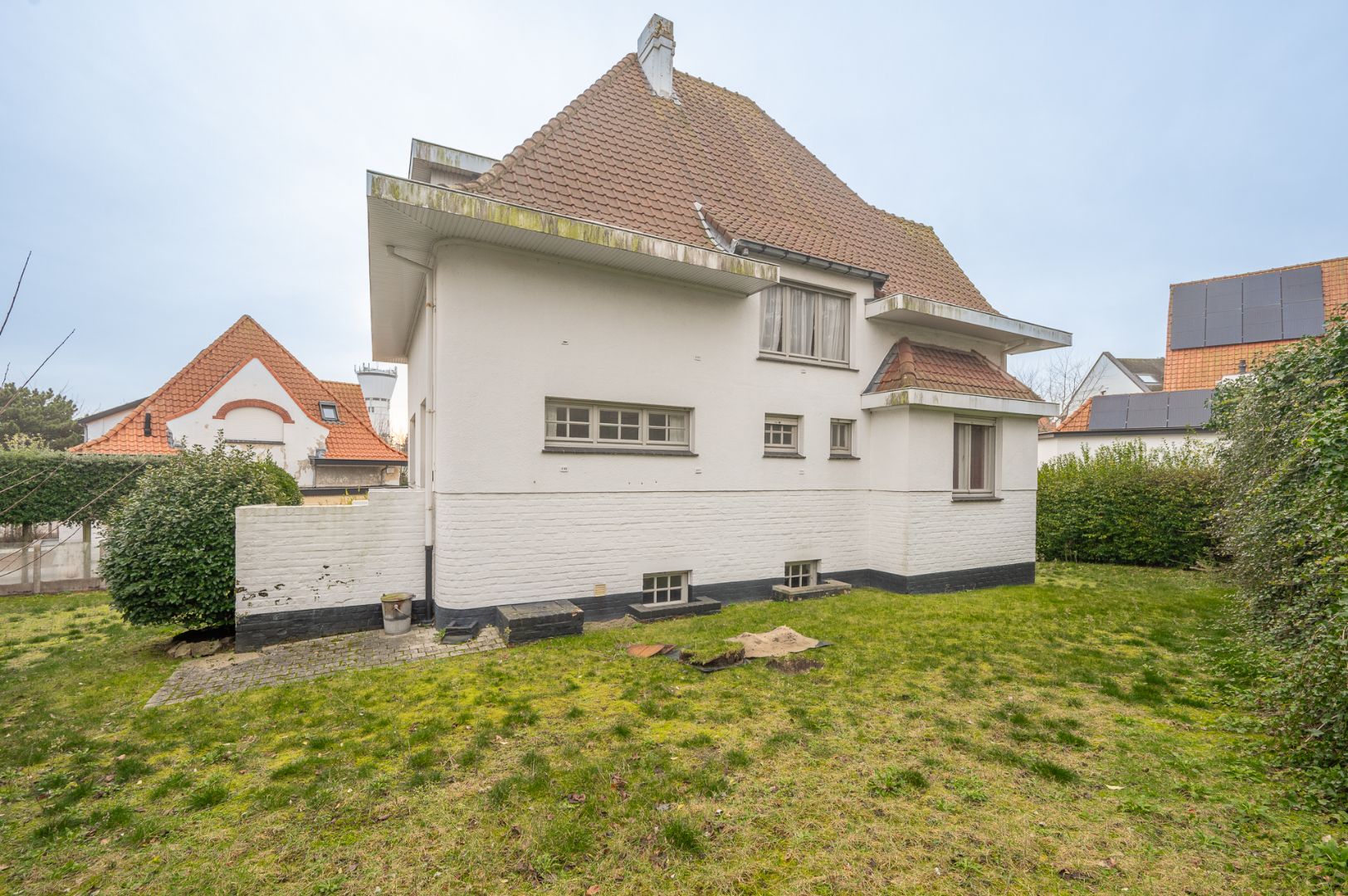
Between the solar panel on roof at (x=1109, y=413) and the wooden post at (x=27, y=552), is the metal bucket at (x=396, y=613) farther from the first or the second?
the solar panel on roof at (x=1109, y=413)

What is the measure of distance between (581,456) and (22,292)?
5.52 meters

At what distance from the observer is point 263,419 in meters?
17.0

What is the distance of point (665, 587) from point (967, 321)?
24.5 feet

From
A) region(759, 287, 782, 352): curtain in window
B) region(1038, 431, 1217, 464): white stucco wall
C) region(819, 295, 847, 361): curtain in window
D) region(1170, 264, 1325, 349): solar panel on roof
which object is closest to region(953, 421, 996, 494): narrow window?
region(819, 295, 847, 361): curtain in window

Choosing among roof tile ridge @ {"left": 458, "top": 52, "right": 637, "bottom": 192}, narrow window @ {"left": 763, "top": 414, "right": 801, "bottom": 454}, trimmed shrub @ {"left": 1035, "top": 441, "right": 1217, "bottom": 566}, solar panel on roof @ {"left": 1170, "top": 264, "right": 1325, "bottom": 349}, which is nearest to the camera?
roof tile ridge @ {"left": 458, "top": 52, "right": 637, "bottom": 192}

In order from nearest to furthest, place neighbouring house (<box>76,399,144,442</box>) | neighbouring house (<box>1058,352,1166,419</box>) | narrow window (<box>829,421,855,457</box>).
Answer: narrow window (<box>829,421,855,457</box>) → neighbouring house (<box>76,399,144,442</box>) → neighbouring house (<box>1058,352,1166,419</box>)

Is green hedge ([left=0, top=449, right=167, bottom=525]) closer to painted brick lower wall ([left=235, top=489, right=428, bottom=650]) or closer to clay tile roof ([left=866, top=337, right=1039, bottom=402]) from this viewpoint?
painted brick lower wall ([left=235, top=489, right=428, bottom=650])

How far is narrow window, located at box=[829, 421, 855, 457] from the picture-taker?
10.5 m

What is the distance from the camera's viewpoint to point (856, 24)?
12102 millimetres

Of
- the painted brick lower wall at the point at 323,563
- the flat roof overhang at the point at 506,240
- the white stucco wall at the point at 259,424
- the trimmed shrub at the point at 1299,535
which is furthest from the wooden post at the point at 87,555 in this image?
the trimmed shrub at the point at 1299,535

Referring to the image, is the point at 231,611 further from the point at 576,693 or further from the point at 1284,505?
the point at 1284,505

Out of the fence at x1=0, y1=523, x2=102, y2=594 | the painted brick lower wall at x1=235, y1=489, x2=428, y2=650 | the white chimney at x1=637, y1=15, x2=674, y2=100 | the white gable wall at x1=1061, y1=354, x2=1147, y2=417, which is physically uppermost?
the white chimney at x1=637, y1=15, x2=674, y2=100

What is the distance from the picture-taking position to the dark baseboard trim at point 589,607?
689 cm

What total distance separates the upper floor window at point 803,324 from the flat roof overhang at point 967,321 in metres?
0.70
